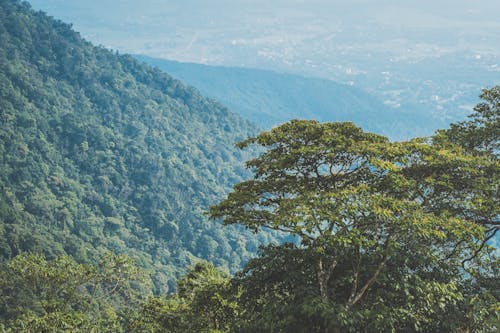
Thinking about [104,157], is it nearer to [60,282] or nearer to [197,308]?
[60,282]

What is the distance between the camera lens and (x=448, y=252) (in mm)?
13062

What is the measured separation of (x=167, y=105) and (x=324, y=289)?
15735 centimetres

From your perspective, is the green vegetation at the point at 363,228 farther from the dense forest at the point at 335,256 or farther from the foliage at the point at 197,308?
the foliage at the point at 197,308

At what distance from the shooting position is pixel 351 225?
10.3m

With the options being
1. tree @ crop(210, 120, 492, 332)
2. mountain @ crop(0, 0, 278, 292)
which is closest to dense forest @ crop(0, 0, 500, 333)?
Answer: tree @ crop(210, 120, 492, 332)

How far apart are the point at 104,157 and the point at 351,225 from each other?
111m

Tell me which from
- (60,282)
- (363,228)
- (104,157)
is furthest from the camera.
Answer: (104,157)

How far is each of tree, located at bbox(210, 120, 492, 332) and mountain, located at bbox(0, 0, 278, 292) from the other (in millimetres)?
53658

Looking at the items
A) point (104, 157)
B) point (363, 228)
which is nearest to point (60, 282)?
point (363, 228)

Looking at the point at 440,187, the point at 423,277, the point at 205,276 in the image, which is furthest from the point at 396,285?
the point at 205,276

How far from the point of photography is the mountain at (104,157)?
87.4m

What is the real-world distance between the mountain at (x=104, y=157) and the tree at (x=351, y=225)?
5366cm

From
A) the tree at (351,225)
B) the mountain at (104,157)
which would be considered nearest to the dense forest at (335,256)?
the tree at (351,225)

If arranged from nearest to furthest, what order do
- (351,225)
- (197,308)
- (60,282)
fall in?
(351,225) < (197,308) < (60,282)
